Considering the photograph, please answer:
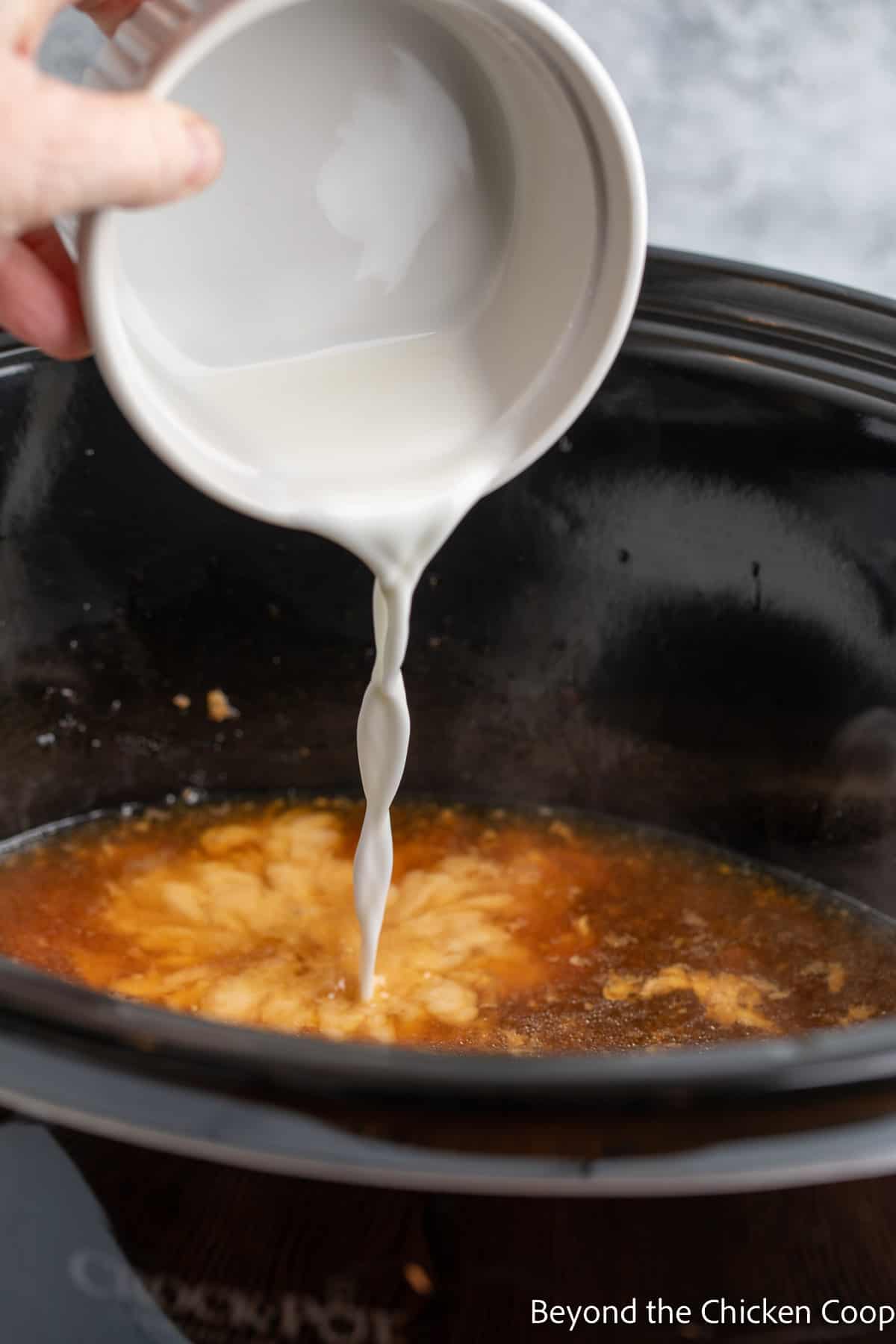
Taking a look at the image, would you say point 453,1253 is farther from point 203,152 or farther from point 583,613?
point 583,613

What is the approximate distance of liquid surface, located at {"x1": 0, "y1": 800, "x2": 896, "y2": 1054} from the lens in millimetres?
1106

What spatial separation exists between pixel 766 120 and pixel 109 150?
62.1 inches

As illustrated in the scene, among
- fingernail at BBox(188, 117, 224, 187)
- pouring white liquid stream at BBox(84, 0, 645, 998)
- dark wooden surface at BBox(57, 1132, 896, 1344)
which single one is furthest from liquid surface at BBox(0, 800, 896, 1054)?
fingernail at BBox(188, 117, 224, 187)

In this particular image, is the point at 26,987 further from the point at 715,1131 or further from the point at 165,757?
the point at 165,757

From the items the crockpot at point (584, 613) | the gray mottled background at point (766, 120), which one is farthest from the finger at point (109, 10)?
the gray mottled background at point (766, 120)

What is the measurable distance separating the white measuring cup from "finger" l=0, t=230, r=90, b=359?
32 millimetres

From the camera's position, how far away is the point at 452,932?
3.94ft

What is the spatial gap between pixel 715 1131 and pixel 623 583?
0.81 m

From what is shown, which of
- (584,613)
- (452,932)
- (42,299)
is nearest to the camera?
(42,299)

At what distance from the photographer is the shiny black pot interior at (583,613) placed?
1.23m

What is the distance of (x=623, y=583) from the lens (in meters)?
1.31

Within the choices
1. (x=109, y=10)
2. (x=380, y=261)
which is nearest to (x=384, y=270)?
(x=380, y=261)

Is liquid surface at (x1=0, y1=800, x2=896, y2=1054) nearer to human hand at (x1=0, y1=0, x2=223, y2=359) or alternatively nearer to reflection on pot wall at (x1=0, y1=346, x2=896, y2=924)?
reflection on pot wall at (x1=0, y1=346, x2=896, y2=924)

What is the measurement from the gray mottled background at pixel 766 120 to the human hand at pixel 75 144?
132cm
